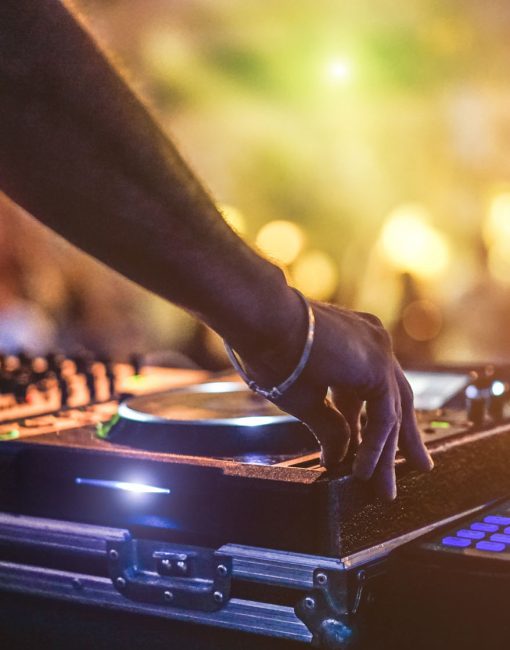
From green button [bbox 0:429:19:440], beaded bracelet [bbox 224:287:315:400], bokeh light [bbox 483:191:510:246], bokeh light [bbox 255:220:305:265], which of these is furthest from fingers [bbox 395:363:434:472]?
bokeh light [bbox 255:220:305:265]

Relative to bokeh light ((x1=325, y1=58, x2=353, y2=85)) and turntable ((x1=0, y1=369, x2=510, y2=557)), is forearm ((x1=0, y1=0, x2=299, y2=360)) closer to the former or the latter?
turntable ((x1=0, y1=369, x2=510, y2=557))

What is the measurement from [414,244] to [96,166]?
675 cm

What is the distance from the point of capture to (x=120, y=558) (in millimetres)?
767

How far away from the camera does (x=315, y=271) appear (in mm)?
7711

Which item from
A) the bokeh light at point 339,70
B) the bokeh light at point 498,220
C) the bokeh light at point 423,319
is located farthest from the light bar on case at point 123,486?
the bokeh light at point 498,220

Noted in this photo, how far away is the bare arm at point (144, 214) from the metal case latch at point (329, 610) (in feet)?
0.28

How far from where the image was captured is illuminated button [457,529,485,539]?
2.29 ft

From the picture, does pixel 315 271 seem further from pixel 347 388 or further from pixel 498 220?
pixel 347 388

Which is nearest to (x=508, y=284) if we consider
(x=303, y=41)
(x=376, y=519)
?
(x=303, y=41)

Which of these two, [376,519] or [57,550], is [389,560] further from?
[57,550]

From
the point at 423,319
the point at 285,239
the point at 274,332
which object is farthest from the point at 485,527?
the point at 285,239

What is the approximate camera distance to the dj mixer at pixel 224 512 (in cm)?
67

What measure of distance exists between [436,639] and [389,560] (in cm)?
7

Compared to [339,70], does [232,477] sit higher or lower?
lower
